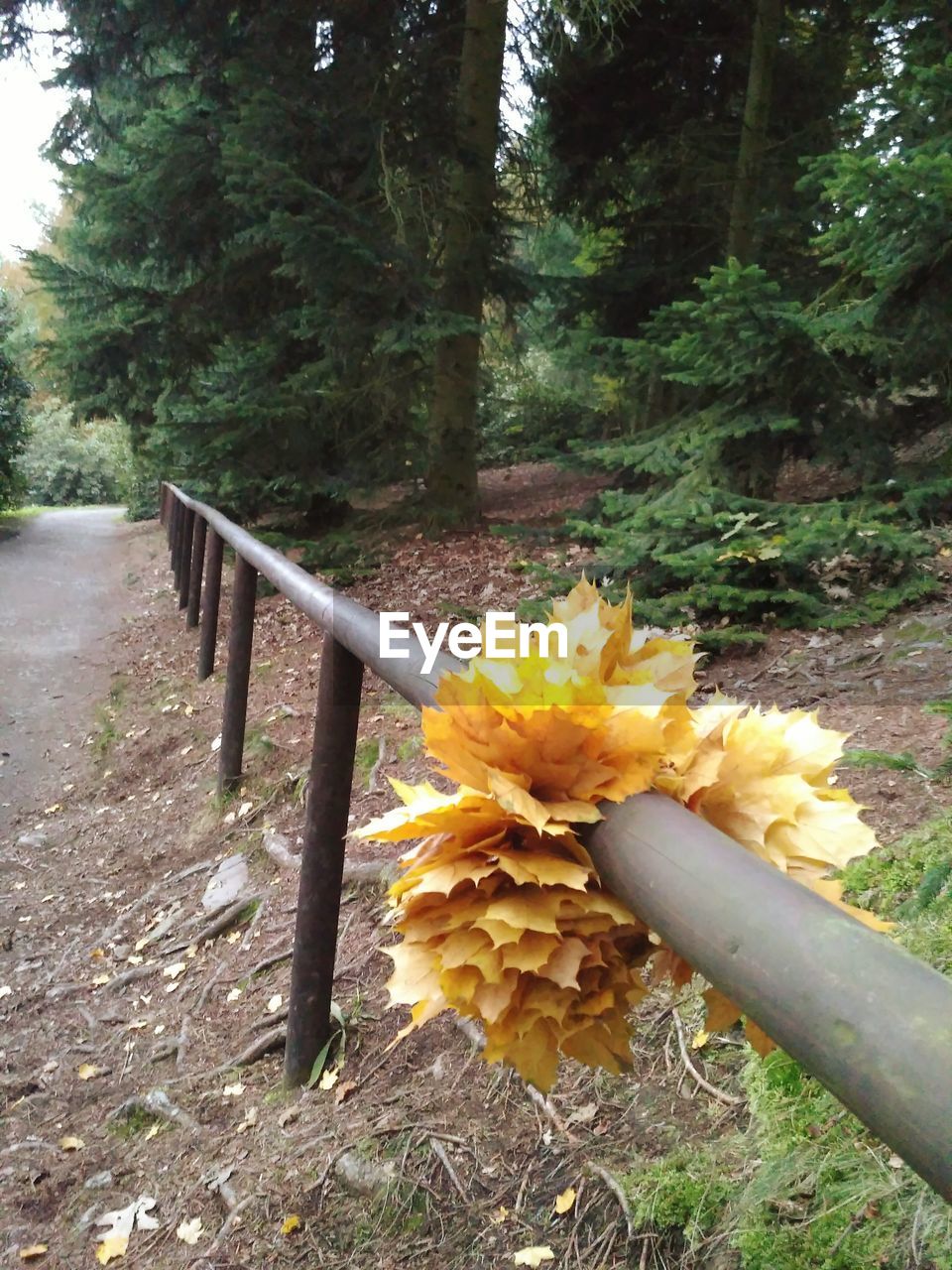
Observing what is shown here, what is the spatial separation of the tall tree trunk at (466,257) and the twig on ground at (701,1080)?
6541 mm

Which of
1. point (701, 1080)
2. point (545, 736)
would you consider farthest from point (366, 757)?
point (545, 736)

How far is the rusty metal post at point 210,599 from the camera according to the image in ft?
18.8

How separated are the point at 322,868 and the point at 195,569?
18.5 feet

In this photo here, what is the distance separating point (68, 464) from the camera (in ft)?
102

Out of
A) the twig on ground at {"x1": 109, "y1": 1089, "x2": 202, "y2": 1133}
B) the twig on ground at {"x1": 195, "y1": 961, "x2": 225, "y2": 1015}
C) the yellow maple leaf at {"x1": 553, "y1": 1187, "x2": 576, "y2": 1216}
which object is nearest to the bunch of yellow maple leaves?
the yellow maple leaf at {"x1": 553, "y1": 1187, "x2": 576, "y2": 1216}

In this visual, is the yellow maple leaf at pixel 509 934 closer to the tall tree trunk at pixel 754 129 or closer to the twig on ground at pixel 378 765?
the twig on ground at pixel 378 765

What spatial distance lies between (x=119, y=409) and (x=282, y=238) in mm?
5158

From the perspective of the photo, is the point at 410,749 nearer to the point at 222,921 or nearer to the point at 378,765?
the point at 378,765

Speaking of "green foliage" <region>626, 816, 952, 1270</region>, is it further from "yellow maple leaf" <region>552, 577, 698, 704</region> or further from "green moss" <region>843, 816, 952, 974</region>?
"yellow maple leaf" <region>552, 577, 698, 704</region>

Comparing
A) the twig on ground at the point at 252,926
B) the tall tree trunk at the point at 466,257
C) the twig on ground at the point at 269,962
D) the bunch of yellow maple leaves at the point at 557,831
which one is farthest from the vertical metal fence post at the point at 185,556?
the bunch of yellow maple leaves at the point at 557,831

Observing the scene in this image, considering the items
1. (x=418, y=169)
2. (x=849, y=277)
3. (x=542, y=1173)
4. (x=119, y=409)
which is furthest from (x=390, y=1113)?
(x=119, y=409)

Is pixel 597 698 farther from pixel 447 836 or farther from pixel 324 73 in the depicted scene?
pixel 324 73

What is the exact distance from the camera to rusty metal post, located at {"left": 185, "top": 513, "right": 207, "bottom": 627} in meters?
7.30

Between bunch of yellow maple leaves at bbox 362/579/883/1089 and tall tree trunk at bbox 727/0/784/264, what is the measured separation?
8462 mm
